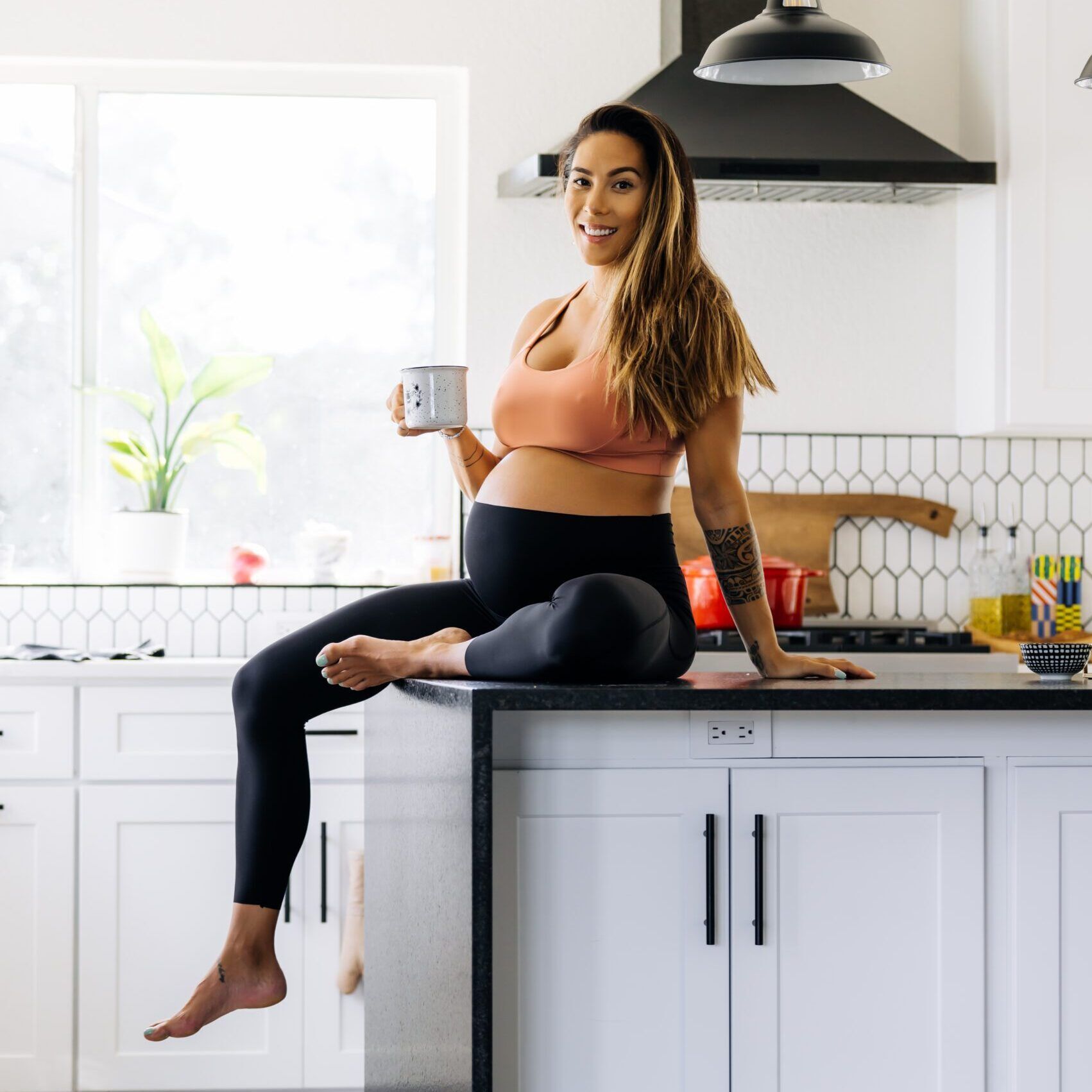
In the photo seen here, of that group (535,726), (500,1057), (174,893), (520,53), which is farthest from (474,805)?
(520,53)

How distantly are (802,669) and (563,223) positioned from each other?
1.92 metres

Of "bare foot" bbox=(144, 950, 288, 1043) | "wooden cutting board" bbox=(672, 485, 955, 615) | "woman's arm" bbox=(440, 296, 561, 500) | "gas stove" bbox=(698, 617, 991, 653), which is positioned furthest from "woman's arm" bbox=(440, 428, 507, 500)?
"wooden cutting board" bbox=(672, 485, 955, 615)

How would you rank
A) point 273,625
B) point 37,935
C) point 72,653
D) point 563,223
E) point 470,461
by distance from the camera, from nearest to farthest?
point 470,461 → point 37,935 → point 72,653 → point 273,625 → point 563,223

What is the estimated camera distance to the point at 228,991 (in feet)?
5.68

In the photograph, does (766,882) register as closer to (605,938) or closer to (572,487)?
(605,938)

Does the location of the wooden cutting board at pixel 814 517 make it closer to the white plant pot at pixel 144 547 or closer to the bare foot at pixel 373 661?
the white plant pot at pixel 144 547

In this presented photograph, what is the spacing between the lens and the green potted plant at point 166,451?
128 inches

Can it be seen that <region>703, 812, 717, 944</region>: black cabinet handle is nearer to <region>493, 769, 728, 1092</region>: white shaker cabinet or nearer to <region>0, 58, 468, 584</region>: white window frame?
<region>493, 769, 728, 1092</region>: white shaker cabinet

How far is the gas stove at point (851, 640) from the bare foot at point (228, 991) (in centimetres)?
134

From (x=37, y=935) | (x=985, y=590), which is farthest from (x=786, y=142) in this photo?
(x=37, y=935)

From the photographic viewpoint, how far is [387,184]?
3.51m

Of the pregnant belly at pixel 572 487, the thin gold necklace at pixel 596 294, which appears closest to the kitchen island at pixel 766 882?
the pregnant belly at pixel 572 487

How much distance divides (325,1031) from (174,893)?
427mm

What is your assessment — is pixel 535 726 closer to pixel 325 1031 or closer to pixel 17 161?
pixel 325 1031
